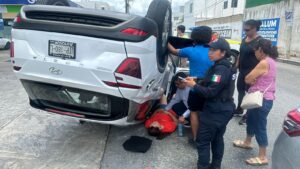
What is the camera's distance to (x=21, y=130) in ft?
15.0

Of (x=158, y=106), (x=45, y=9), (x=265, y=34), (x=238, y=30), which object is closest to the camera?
(x=45, y=9)

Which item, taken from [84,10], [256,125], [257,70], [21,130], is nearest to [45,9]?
[84,10]

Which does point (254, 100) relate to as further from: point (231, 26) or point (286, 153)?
point (231, 26)

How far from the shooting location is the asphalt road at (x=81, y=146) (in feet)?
12.2

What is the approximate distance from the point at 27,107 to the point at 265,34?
19222 millimetres

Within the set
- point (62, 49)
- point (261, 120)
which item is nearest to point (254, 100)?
point (261, 120)

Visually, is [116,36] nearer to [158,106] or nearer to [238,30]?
[158,106]

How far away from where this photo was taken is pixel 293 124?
248cm

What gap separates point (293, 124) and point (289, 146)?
177mm

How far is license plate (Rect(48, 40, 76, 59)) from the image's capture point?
3.25 meters

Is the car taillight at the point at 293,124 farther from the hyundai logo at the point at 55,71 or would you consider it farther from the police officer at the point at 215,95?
the hyundai logo at the point at 55,71

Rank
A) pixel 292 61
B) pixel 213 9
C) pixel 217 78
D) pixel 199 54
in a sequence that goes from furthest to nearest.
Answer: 1. pixel 213 9
2. pixel 292 61
3. pixel 199 54
4. pixel 217 78

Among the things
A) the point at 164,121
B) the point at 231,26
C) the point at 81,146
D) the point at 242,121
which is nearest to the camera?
the point at 81,146

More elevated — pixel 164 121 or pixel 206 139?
pixel 206 139
